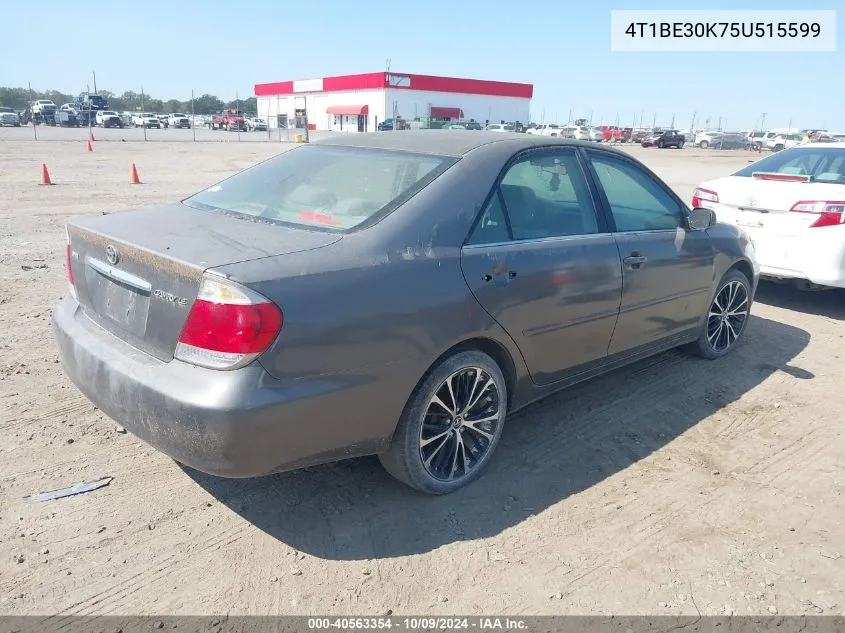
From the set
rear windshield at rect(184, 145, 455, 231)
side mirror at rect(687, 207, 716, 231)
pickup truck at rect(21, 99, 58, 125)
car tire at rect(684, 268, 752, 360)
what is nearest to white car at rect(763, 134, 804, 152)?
pickup truck at rect(21, 99, 58, 125)

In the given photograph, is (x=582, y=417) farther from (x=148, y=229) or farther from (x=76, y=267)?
(x=76, y=267)

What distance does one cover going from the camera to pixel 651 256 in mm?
4059

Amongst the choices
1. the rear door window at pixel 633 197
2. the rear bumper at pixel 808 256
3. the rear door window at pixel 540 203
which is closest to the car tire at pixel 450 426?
the rear door window at pixel 540 203

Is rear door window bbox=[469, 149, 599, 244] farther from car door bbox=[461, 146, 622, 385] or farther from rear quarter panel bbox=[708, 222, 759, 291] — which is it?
rear quarter panel bbox=[708, 222, 759, 291]

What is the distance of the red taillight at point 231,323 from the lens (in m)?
2.40

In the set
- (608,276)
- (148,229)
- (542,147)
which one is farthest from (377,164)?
(608,276)

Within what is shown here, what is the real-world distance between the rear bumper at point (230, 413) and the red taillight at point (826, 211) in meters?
5.16

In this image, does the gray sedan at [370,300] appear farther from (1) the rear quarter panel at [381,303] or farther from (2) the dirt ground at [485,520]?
(2) the dirt ground at [485,520]

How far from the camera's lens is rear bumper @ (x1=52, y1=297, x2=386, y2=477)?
7.91ft

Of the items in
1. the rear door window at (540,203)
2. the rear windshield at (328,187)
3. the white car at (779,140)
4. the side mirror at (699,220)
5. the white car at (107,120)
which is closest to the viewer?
the rear windshield at (328,187)

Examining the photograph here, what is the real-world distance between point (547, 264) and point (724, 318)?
2.45 meters

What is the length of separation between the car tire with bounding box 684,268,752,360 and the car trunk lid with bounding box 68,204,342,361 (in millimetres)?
3331

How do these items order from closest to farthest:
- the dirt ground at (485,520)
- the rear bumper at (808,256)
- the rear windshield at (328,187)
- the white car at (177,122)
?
the dirt ground at (485,520) < the rear windshield at (328,187) < the rear bumper at (808,256) < the white car at (177,122)

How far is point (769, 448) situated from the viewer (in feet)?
12.4
